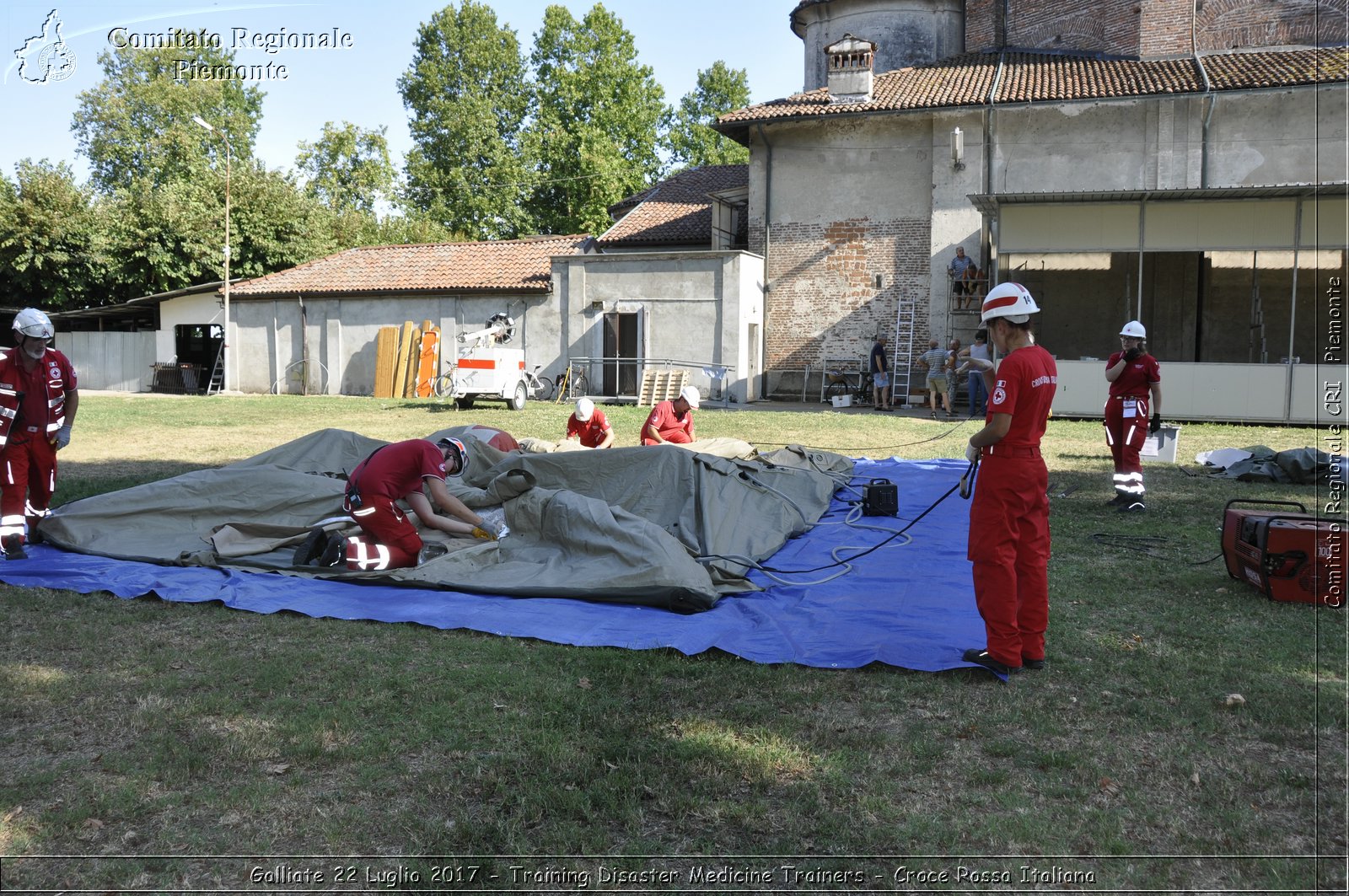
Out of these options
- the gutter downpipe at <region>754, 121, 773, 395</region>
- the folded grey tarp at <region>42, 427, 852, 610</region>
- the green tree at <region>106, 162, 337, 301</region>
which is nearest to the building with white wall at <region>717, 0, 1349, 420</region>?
the gutter downpipe at <region>754, 121, 773, 395</region>

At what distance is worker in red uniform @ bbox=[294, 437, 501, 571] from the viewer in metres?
6.83

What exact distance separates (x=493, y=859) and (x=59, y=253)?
38.6 m

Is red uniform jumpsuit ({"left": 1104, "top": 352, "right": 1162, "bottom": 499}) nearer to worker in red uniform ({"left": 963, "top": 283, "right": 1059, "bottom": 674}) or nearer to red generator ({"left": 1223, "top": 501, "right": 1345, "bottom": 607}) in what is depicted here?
red generator ({"left": 1223, "top": 501, "right": 1345, "bottom": 607})

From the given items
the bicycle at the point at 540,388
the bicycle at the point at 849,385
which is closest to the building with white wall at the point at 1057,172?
the bicycle at the point at 849,385

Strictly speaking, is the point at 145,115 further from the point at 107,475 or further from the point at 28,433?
the point at 28,433

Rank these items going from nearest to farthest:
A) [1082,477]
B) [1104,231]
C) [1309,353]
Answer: [1082,477] < [1104,231] < [1309,353]

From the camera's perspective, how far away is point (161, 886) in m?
3.09

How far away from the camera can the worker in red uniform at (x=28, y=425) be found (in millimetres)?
7363

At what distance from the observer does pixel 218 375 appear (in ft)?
105

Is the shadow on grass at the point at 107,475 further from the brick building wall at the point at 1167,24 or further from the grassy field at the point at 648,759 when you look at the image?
the brick building wall at the point at 1167,24

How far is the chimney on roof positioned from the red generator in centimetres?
2046

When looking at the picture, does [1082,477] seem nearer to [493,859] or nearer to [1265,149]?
[493,859]

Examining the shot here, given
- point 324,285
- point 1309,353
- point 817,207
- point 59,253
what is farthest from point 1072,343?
point 59,253

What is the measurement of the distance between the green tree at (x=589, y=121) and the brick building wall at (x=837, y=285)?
21.8 metres
